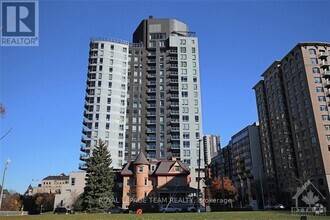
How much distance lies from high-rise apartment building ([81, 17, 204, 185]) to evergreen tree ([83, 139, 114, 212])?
114 feet

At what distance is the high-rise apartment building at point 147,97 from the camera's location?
296ft

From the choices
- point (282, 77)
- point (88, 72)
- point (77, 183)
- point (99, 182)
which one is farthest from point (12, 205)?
point (282, 77)

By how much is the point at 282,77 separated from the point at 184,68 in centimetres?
3343

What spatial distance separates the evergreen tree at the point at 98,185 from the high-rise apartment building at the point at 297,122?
159 ft

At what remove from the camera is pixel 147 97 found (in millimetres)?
99438

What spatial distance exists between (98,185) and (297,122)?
64429 mm

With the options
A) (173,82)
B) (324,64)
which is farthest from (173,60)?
(324,64)

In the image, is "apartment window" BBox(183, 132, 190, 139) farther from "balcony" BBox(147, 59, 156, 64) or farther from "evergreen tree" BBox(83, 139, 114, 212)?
"evergreen tree" BBox(83, 139, 114, 212)

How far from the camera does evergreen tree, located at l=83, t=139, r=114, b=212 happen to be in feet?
156

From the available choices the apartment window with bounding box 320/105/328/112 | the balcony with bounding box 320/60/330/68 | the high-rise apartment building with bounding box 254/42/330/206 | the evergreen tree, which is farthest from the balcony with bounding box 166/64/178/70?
the evergreen tree

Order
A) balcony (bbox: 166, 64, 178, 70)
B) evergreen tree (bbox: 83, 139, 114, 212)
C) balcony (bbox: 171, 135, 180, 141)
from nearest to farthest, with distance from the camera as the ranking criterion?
1. evergreen tree (bbox: 83, 139, 114, 212)
2. balcony (bbox: 171, 135, 180, 141)
3. balcony (bbox: 166, 64, 178, 70)

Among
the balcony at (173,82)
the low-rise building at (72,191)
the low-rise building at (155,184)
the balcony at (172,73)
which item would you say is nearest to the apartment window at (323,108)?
the low-rise building at (155,184)

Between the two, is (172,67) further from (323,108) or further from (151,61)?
(323,108)

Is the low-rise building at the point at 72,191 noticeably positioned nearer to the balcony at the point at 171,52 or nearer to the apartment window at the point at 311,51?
the balcony at the point at 171,52
